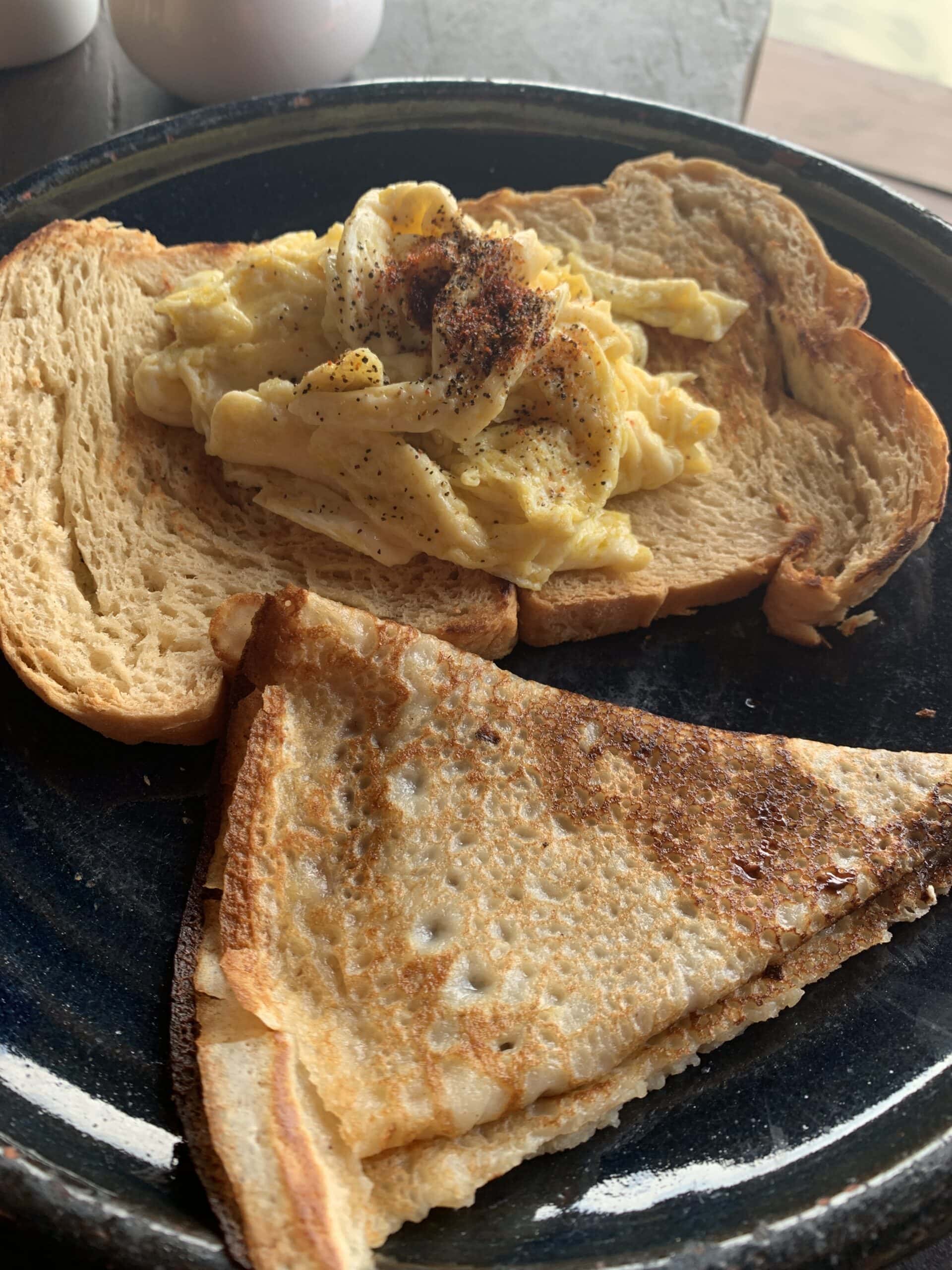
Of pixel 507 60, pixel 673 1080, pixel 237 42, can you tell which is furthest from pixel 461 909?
pixel 507 60

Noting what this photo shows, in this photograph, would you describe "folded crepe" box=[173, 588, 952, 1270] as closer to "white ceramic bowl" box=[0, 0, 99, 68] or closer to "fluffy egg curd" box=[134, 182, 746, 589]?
"fluffy egg curd" box=[134, 182, 746, 589]

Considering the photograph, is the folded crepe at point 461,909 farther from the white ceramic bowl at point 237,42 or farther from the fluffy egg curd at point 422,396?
the white ceramic bowl at point 237,42

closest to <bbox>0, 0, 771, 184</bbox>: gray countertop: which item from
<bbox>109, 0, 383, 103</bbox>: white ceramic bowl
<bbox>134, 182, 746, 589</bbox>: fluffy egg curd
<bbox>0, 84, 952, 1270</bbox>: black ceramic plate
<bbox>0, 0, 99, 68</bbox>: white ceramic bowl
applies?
<bbox>0, 0, 99, 68</bbox>: white ceramic bowl

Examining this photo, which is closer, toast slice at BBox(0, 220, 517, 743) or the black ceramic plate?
the black ceramic plate

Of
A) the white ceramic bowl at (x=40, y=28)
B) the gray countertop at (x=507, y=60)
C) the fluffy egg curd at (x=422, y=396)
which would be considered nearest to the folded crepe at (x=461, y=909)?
the fluffy egg curd at (x=422, y=396)

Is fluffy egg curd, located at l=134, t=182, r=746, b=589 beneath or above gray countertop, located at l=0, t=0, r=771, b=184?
beneath

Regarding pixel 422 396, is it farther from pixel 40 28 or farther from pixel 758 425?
pixel 40 28

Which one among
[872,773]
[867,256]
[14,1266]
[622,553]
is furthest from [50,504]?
[867,256]
